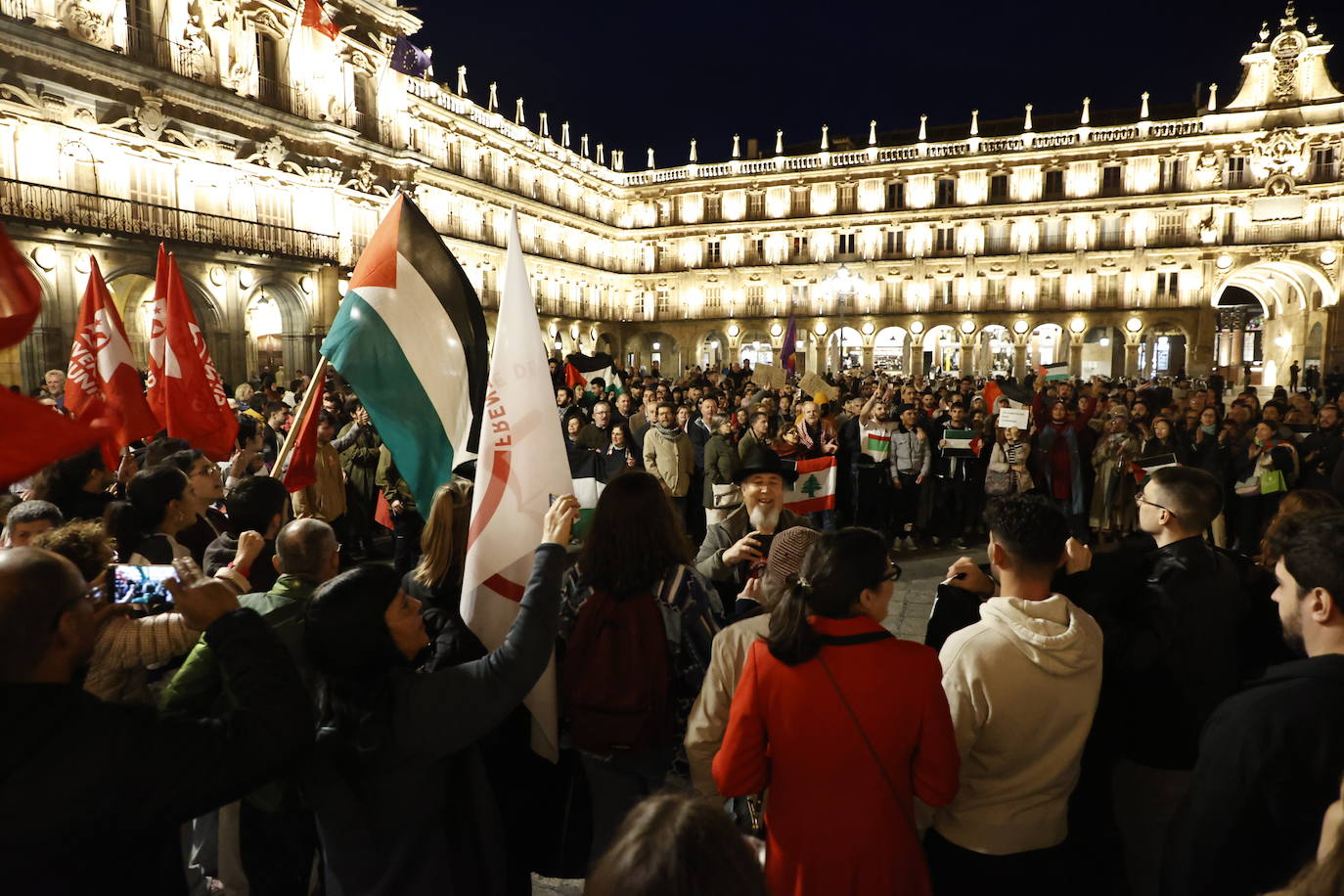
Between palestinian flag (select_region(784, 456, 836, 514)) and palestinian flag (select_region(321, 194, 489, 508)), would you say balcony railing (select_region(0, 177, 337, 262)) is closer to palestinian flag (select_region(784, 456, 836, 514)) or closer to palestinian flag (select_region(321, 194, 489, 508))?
palestinian flag (select_region(321, 194, 489, 508))

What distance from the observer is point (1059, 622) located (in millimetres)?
2328

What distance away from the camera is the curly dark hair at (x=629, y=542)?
271 centimetres

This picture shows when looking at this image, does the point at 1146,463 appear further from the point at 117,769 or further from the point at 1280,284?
the point at 1280,284

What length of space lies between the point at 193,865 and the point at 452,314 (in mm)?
2442

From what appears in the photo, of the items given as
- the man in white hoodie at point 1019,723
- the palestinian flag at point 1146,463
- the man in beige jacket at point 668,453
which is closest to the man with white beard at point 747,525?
the man in white hoodie at point 1019,723

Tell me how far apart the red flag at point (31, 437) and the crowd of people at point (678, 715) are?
37 cm

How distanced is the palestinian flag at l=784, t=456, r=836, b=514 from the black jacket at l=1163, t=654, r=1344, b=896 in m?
4.19

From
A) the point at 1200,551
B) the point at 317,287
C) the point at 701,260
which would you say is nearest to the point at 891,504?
the point at 1200,551

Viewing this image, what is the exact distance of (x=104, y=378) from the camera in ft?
19.0

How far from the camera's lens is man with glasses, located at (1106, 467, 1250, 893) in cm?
269

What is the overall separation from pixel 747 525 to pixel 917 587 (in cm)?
379

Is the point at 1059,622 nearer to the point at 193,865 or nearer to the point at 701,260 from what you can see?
the point at 193,865

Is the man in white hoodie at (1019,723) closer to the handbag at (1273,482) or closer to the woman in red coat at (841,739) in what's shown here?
the woman in red coat at (841,739)

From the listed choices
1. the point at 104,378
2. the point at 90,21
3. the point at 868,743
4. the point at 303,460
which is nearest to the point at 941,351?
the point at 90,21
